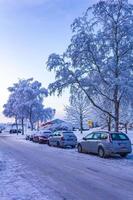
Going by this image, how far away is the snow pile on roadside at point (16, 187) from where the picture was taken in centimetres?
989

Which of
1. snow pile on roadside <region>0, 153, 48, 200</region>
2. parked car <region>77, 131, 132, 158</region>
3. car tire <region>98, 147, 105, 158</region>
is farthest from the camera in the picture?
car tire <region>98, 147, 105, 158</region>

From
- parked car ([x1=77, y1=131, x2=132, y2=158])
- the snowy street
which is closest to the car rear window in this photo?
parked car ([x1=77, y1=131, x2=132, y2=158])

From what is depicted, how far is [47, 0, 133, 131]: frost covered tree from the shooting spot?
96.1 ft

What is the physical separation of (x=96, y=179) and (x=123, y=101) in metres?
18.9

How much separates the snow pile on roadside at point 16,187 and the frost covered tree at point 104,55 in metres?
16.0

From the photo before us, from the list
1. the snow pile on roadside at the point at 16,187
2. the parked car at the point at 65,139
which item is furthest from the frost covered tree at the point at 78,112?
the snow pile on roadside at the point at 16,187

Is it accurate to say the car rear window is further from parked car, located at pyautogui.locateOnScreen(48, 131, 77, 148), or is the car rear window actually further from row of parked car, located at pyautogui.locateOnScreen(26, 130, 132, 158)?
parked car, located at pyautogui.locateOnScreen(48, 131, 77, 148)

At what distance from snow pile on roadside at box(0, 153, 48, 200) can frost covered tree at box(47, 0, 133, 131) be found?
1598 centimetres

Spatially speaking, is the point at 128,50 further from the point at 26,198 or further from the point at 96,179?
the point at 26,198

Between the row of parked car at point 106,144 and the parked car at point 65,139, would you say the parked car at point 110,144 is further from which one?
the parked car at point 65,139

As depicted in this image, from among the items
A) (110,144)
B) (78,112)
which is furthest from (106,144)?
(78,112)

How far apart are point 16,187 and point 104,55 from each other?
20.2m

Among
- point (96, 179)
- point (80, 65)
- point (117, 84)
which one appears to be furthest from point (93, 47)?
point (96, 179)

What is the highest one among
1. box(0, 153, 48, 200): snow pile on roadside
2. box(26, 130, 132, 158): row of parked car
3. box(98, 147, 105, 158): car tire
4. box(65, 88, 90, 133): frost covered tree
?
box(65, 88, 90, 133): frost covered tree
